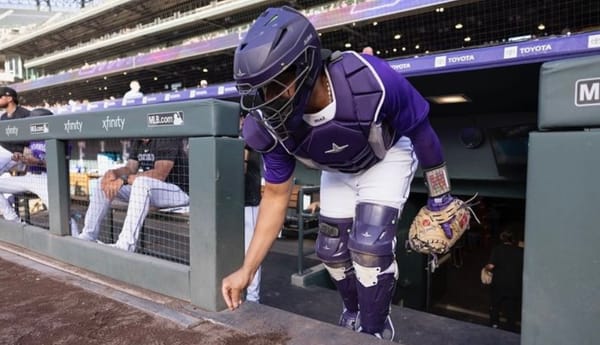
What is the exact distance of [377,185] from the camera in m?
1.90

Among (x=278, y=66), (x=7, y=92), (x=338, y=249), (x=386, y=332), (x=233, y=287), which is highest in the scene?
(x=7, y=92)

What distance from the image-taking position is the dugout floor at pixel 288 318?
1831 millimetres

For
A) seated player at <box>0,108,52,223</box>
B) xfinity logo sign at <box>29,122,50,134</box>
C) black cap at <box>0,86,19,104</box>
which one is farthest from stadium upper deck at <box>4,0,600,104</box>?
black cap at <box>0,86,19,104</box>

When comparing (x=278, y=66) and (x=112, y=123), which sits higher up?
(x=278, y=66)

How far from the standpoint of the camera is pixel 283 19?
60.2 inches

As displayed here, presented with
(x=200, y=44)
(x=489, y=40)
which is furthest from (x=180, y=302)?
(x=200, y=44)

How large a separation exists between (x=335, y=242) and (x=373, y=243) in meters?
→ 0.28

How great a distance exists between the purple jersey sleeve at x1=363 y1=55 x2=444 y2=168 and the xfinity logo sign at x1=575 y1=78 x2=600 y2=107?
2.11ft

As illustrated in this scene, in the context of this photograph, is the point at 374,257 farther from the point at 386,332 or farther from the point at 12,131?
the point at 12,131

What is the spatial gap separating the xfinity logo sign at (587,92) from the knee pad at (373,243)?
88cm

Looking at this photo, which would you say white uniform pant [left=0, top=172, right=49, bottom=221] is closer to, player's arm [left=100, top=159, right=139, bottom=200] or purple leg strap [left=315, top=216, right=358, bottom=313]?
player's arm [left=100, top=159, right=139, bottom=200]

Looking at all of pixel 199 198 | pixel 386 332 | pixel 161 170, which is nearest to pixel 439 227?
pixel 386 332

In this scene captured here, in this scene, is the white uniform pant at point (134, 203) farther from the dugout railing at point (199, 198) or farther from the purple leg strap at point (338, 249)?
the purple leg strap at point (338, 249)

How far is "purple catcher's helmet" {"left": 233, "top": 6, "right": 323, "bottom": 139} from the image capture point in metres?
1.40
